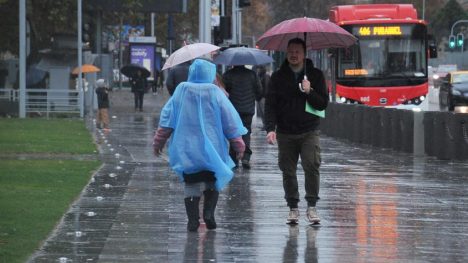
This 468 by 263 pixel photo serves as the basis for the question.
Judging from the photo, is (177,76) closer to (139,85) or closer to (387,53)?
(387,53)

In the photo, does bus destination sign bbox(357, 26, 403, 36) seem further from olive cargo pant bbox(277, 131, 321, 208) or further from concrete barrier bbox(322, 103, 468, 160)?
olive cargo pant bbox(277, 131, 321, 208)

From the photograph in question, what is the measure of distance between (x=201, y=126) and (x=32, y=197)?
10.8 ft

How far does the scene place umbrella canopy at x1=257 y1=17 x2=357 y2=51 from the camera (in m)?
11.1

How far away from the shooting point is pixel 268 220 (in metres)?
11.2

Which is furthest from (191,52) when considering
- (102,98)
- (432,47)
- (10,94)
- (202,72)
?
(10,94)

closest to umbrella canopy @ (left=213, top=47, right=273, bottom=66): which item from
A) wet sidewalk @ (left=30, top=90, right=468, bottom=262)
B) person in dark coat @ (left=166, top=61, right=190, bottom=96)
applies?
person in dark coat @ (left=166, top=61, right=190, bottom=96)

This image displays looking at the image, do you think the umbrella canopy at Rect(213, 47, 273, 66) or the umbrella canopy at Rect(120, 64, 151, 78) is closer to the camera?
the umbrella canopy at Rect(213, 47, 273, 66)

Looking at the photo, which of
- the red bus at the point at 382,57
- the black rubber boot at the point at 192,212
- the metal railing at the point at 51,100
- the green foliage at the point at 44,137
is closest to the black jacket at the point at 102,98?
the green foliage at the point at 44,137

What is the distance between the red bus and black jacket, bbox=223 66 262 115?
16187 mm

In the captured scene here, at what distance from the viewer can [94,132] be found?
27.8 metres

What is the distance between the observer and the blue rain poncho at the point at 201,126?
33.3 ft

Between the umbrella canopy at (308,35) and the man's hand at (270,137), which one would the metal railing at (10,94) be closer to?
the umbrella canopy at (308,35)

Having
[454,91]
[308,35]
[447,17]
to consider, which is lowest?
[454,91]

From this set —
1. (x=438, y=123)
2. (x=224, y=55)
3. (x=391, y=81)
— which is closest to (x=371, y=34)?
(x=391, y=81)
